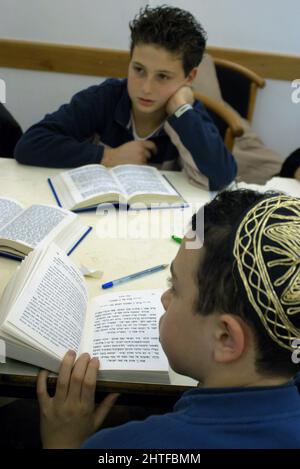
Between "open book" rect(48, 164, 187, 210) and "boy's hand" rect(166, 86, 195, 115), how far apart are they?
0.25 m

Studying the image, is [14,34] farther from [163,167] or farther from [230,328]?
[230,328]

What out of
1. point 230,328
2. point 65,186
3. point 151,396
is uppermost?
point 230,328

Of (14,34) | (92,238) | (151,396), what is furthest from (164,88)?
(14,34)

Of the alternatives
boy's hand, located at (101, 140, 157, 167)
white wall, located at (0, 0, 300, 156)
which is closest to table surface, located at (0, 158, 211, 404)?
boy's hand, located at (101, 140, 157, 167)

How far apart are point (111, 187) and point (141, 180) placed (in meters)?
0.13

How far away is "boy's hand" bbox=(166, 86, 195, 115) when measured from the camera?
1543mm

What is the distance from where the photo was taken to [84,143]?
4.98ft

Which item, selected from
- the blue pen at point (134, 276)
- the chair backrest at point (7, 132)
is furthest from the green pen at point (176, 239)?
the chair backrest at point (7, 132)

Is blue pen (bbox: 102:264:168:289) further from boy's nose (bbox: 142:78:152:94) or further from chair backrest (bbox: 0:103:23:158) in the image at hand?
chair backrest (bbox: 0:103:23:158)

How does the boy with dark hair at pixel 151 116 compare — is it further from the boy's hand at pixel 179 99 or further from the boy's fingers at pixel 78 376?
the boy's fingers at pixel 78 376

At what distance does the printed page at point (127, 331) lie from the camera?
0.75 metres

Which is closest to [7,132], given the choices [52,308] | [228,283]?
[52,308]

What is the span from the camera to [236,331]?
0.55m

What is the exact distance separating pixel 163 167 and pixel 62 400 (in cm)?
109
